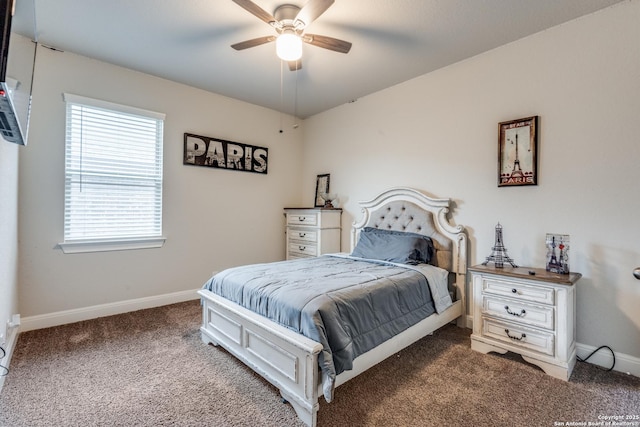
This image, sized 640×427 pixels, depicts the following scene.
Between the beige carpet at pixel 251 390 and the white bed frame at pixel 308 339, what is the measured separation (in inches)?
5.0

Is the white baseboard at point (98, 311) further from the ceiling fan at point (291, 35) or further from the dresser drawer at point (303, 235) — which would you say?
the ceiling fan at point (291, 35)

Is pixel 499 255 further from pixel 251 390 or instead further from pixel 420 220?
pixel 251 390

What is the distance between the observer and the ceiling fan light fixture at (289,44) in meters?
2.14

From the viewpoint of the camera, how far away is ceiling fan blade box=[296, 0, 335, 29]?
1854 mm

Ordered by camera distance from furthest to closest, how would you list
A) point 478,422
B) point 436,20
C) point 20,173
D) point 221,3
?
point 20,173 → point 436,20 → point 221,3 → point 478,422

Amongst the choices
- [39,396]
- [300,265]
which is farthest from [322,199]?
[39,396]

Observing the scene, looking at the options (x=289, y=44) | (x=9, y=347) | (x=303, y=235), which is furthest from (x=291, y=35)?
(x=9, y=347)

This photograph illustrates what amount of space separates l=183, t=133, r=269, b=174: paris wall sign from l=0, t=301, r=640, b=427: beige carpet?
2139 mm

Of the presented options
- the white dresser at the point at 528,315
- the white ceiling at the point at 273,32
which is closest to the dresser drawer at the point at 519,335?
the white dresser at the point at 528,315

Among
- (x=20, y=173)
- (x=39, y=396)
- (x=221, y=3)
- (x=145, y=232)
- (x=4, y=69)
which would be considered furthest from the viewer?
(x=145, y=232)

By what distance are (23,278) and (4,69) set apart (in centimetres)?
262

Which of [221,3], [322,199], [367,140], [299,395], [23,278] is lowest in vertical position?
[299,395]

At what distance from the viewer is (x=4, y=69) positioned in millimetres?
997

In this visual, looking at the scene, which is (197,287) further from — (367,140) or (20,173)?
(367,140)
